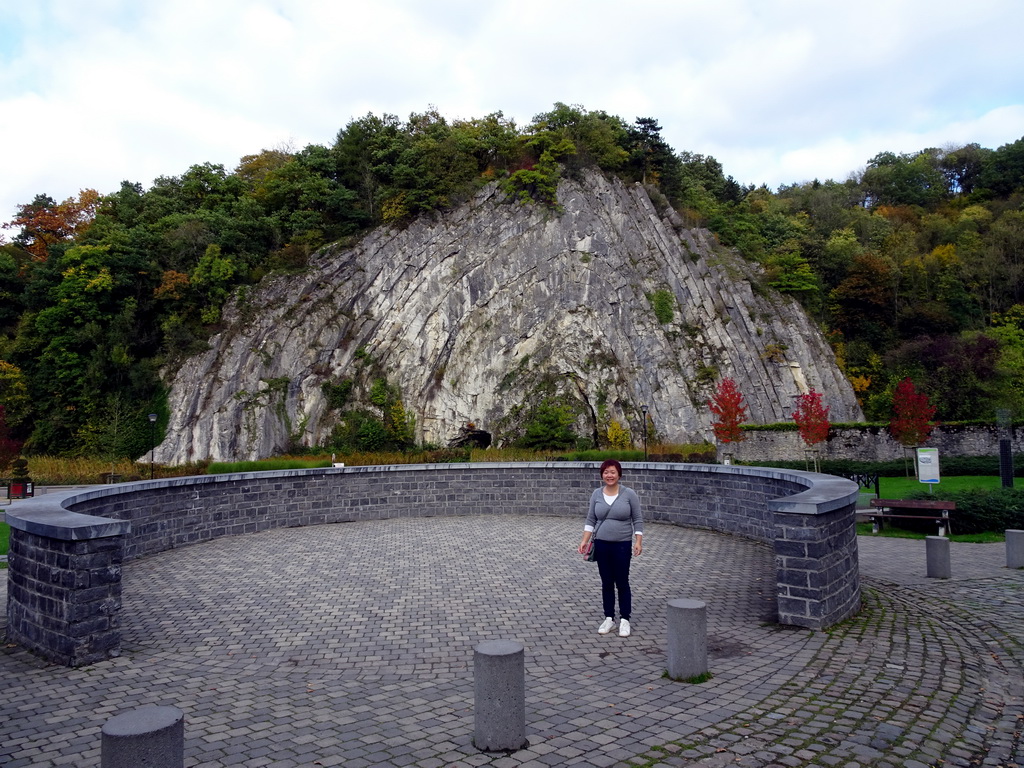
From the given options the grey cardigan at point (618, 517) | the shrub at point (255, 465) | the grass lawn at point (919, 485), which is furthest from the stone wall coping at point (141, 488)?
the shrub at point (255, 465)

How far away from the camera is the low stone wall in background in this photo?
27672mm

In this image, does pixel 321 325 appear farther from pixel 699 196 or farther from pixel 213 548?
pixel 699 196

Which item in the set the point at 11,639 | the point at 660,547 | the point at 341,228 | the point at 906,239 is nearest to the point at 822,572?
the point at 660,547

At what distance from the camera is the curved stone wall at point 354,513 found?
5.49 m

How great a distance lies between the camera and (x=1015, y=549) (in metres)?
8.77

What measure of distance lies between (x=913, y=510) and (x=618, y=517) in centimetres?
921

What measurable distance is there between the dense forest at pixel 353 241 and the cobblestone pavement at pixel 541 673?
27469 mm

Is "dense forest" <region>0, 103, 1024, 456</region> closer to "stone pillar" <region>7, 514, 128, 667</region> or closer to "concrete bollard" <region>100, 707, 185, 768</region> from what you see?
"stone pillar" <region>7, 514, 128, 667</region>

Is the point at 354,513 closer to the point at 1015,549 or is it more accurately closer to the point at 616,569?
the point at 616,569

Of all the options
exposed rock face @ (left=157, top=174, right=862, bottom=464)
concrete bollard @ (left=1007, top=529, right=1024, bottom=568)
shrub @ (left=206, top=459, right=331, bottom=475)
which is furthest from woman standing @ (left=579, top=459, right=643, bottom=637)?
exposed rock face @ (left=157, top=174, right=862, bottom=464)

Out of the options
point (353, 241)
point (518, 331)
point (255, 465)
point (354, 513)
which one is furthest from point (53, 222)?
point (354, 513)

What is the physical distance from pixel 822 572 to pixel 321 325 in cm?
2950

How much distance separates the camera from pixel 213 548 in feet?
35.4

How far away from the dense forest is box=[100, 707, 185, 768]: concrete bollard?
3131cm
